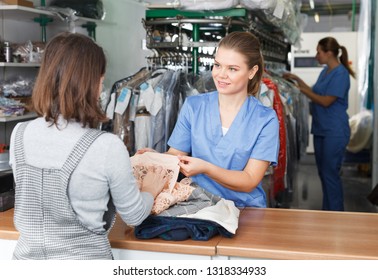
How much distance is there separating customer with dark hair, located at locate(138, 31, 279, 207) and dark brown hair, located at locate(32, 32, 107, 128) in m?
0.82

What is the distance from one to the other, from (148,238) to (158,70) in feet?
6.57

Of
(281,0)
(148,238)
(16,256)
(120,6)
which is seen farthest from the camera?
(120,6)

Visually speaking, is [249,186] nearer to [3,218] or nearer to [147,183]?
[147,183]

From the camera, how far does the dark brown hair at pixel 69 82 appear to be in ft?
4.54

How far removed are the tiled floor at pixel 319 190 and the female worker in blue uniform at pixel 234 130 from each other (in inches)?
107

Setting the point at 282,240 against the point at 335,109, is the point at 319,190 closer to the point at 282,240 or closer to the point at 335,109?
the point at 335,109

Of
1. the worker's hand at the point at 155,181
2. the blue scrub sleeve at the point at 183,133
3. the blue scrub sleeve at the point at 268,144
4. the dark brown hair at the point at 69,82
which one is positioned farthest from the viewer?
the blue scrub sleeve at the point at 183,133

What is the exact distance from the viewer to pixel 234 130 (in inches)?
89.0

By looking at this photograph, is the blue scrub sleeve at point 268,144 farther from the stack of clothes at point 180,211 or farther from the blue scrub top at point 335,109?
the blue scrub top at point 335,109

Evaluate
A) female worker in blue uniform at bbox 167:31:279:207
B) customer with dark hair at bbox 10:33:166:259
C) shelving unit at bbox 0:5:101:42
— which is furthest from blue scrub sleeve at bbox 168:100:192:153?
shelving unit at bbox 0:5:101:42

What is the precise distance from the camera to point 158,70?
357cm

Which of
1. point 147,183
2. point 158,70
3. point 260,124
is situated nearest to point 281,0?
point 158,70

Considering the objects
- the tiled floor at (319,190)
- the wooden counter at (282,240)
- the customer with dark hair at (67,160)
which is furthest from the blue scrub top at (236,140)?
the tiled floor at (319,190)

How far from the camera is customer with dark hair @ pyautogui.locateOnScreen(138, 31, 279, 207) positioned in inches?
86.4
